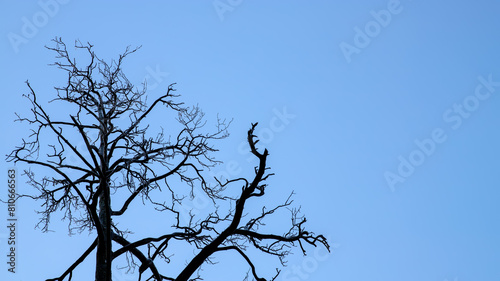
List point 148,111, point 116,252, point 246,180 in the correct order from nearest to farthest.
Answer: point 246,180 < point 116,252 < point 148,111

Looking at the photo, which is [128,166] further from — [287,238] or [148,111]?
[287,238]

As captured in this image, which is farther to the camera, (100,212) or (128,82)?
(128,82)

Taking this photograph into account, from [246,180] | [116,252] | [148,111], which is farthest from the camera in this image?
[148,111]

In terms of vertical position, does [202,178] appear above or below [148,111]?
below

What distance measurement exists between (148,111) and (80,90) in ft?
3.56

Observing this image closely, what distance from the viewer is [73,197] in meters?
10.8

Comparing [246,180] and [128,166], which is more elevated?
[128,166]

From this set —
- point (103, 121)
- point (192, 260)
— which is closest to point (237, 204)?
point (192, 260)

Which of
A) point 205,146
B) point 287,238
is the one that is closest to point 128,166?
point 205,146

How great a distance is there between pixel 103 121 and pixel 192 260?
2.61 meters

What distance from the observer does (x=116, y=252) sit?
9.91 m

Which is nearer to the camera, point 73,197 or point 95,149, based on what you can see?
point 95,149

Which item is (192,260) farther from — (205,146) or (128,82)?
(128,82)

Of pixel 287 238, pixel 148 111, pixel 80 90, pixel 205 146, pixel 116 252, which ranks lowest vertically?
pixel 287 238
